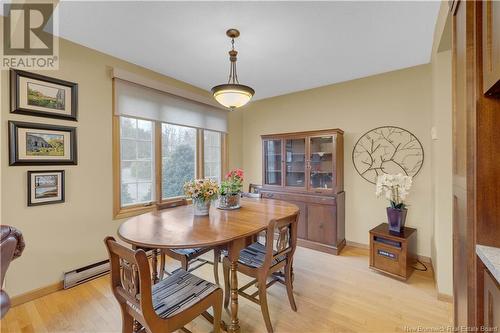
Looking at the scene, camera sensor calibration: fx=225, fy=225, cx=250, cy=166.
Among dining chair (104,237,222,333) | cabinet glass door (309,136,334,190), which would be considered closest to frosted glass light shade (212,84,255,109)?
dining chair (104,237,222,333)

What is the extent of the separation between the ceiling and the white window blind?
0.35m

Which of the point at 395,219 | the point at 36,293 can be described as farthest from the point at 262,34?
the point at 36,293

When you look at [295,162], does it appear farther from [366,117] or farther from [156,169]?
[156,169]

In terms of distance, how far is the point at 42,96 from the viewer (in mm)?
2156

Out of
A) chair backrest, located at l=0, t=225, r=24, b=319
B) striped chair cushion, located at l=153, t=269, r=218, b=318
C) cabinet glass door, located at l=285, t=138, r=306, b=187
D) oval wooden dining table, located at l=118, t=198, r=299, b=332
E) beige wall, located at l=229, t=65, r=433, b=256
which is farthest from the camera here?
cabinet glass door, located at l=285, t=138, r=306, b=187

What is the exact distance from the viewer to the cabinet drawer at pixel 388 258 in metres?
2.38

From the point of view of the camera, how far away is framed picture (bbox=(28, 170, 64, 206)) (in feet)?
6.84

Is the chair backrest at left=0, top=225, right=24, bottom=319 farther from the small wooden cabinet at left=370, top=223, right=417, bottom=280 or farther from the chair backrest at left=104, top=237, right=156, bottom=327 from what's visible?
the small wooden cabinet at left=370, top=223, right=417, bottom=280

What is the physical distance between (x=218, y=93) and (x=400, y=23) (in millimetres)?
1740

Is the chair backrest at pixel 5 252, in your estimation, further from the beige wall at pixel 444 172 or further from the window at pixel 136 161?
the beige wall at pixel 444 172

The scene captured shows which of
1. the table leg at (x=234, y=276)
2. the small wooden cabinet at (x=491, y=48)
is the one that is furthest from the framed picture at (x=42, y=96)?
the small wooden cabinet at (x=491, y=48)

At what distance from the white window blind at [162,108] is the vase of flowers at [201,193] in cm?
153

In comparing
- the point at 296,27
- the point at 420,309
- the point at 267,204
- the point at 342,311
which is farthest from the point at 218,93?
the point at 420,309

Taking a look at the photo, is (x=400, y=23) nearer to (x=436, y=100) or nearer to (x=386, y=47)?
(x=386, y=47)
